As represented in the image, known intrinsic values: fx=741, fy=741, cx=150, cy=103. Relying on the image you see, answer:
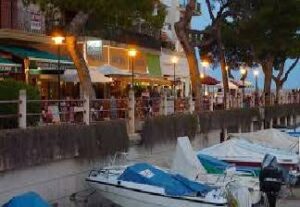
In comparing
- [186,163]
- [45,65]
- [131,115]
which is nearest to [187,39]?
[45,65]

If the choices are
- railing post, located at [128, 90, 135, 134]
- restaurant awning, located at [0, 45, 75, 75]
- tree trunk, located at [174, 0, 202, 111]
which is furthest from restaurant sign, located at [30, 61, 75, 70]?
railing post, located at [128, 90, 135, 134]

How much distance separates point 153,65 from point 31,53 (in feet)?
71.9

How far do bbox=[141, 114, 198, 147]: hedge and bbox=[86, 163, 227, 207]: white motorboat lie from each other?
5.30m

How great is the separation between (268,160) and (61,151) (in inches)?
240

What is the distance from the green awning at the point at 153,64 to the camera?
52384 millimetres

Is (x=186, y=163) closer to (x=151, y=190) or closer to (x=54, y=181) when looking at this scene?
(x=151, y=190)

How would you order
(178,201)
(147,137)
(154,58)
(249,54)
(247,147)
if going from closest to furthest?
(178,201) < (147,137) < (247,147) < (154,58) < (249,54)

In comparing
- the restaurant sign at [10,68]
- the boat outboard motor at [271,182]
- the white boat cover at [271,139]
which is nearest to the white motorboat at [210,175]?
the boat outboard motor at [271,182]

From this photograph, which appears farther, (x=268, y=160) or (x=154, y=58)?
(x=154, y=58)

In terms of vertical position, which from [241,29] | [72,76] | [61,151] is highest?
[241,29]

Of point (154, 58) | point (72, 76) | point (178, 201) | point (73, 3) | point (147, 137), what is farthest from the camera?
point (154, 58)

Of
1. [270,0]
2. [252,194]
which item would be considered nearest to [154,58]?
[270,0]

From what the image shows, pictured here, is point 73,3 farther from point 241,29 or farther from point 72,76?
point 241,29

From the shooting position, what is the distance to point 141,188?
18062mm
